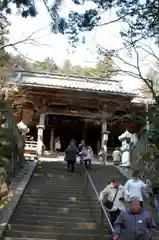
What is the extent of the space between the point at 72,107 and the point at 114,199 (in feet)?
55.2

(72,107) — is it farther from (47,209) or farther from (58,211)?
(58,211)

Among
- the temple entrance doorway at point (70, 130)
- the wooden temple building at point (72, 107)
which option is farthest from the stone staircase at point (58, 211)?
the temple entrance doorway at point (70, 130)

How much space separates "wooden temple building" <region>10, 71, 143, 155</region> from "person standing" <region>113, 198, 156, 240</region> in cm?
1406

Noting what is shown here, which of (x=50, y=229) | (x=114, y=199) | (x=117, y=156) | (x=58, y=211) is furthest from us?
(x=117, y=156)

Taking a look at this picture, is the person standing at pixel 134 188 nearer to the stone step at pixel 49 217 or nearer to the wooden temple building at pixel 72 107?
the stone step at pixel 49 217

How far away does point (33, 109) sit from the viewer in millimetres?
23703

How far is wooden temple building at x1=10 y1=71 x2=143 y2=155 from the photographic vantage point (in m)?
21.3

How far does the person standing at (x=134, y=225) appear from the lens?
4734 millimetres

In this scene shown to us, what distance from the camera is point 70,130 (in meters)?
26.5

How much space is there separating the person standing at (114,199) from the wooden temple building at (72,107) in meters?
11.6

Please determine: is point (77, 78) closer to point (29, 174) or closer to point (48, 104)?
point (48, 104)

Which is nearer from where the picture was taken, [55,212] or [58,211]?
[55,212]

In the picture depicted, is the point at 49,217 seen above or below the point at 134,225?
below

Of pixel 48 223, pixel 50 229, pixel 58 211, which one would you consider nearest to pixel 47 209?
pixel 58 211
